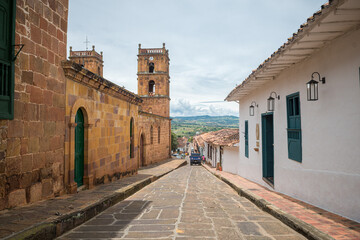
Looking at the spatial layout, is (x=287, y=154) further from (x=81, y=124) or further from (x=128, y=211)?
(x=81, y=124)

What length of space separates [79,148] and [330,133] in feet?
17.9

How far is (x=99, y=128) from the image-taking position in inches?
288

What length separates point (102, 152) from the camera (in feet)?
24.9

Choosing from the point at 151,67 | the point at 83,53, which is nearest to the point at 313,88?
the point at 151,67

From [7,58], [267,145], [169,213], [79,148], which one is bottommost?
[169,213]

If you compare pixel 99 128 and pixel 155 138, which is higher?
pixel 99 128

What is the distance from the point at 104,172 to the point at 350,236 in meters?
6.22

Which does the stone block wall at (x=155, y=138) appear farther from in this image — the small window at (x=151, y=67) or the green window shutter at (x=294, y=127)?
the green window shutter at (x=294, y=127)

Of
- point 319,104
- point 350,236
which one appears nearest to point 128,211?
point 350,236

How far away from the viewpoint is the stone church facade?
3898 mm

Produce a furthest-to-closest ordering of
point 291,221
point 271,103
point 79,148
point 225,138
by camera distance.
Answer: point 225,138 < point 271,103 < point 79,148 < point 291,221

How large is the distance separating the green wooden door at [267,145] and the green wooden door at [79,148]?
5898 mm

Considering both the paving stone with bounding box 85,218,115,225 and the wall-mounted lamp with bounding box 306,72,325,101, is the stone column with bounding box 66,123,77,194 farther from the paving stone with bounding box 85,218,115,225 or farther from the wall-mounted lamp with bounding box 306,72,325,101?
the wall-mounted lamp with bounding box 306,72,325,101

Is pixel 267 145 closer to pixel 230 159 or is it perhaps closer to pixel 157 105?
pixel 230 159
